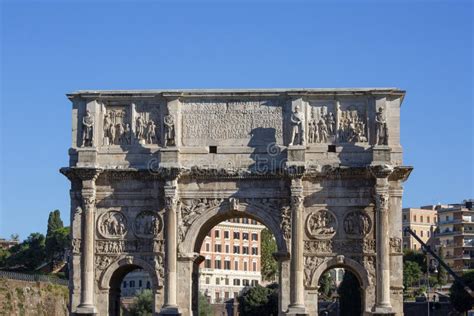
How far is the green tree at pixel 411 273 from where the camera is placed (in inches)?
3435

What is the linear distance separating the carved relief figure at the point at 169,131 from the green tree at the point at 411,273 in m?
50.5

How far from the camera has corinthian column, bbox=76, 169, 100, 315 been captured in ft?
127

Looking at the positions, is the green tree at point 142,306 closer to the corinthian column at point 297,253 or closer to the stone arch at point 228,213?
the stone arch at point 228,213

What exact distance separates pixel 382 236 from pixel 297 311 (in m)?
3.63

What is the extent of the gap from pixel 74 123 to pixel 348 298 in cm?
3095

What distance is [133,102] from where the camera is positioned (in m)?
39.8

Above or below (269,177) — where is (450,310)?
below

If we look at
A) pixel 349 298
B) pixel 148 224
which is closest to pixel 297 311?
pixel 148 224

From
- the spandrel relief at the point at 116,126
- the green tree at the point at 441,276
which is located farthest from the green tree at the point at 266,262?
the spandrel relief at the point at 116,126

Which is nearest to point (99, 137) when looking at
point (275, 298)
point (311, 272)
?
point (311, 272)

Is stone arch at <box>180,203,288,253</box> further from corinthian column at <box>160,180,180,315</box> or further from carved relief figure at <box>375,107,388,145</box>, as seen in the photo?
carved relief figure at <box>375,107,388,145</box>

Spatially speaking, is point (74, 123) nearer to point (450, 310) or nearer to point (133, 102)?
point (133, 102)

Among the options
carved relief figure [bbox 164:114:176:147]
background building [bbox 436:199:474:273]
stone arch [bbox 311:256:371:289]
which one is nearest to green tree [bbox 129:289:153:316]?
carved relief figure [bbox 164:114:176:147]

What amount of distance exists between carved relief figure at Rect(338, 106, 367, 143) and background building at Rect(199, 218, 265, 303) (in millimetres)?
52575
